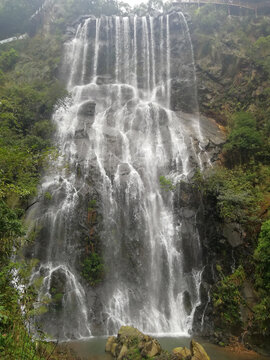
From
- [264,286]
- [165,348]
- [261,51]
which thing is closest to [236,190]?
[264,286]

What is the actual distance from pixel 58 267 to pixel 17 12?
109 ft

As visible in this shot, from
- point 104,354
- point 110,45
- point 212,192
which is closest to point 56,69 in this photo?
point 110,45

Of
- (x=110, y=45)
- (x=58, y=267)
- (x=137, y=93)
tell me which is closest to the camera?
(x=58, y=267)

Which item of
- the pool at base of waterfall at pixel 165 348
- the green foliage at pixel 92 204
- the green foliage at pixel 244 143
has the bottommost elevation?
the pool at base of waterfall at pixel 165 348

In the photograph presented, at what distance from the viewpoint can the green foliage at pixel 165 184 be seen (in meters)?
14.6

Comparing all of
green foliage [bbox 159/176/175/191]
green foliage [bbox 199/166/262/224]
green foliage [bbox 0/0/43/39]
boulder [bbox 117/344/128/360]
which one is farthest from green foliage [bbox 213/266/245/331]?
green foliage [bbox 0/0/43/39]

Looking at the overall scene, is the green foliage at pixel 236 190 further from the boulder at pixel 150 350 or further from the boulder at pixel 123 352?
the boulder at pixel 123 352

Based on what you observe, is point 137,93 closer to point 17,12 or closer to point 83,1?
point 83,1

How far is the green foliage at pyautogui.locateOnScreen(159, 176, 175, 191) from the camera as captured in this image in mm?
14614

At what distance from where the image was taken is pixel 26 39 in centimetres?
3002

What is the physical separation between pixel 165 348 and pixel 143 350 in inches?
62.6

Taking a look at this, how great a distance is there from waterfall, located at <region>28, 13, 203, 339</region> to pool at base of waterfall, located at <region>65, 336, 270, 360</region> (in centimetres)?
84

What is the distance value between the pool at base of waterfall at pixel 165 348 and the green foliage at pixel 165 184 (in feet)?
23.6

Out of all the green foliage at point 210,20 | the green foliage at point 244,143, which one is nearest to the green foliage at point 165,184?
the green foliage at point 244,143
